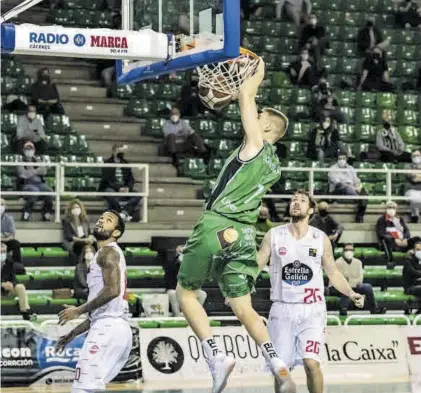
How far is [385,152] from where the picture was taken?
87.4 ft

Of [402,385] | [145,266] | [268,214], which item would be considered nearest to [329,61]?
[268,214]

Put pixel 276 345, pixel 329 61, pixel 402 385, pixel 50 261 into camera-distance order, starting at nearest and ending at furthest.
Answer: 1. pixel 276 345
2. pixel 402 385
3. pixel 50 261
4. pixel 329 61

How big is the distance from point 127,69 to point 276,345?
3028mm

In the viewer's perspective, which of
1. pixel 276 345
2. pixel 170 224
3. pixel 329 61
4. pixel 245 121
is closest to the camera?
pixel 245 121

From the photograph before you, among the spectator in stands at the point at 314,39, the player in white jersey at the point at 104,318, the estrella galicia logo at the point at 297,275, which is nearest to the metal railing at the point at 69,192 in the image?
the spectator in stands at the point at 314,39

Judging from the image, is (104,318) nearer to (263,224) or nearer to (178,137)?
(263,224)

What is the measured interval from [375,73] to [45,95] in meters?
7.77

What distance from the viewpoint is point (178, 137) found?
2491 cm

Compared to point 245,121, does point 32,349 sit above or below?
below

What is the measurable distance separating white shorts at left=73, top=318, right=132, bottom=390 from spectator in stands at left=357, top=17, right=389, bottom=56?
19.0m

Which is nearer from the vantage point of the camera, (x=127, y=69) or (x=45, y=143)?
(x=127, y=69)

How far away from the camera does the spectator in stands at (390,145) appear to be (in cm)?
2659

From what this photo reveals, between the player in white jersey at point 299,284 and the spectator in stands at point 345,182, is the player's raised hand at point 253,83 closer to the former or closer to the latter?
the player in white jersey at point 299,284

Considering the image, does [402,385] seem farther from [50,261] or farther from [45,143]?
[45,143]
